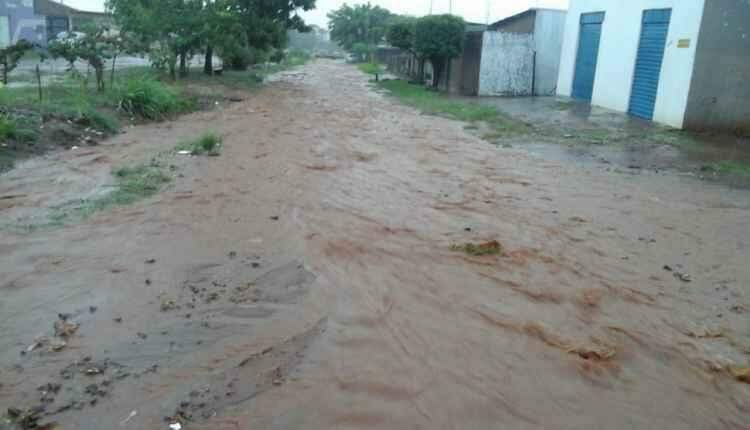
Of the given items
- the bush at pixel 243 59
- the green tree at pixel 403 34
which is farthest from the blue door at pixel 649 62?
the bush at pixel 243 59

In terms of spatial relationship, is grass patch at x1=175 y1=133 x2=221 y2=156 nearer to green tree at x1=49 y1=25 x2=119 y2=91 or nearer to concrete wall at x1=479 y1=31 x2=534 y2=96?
green tree at x1=49 y1=25 x2=119 y2=91

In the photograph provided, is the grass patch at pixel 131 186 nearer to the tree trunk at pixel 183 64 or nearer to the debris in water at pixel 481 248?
the debris in water at pixel 481 248

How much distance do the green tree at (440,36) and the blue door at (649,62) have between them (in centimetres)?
702

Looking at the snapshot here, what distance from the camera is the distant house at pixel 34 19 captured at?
113 ft

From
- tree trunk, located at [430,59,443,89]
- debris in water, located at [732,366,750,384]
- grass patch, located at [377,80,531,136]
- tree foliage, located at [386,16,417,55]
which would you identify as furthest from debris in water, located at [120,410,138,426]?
tree foliage, located at [386,16,417,55]

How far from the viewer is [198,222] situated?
6.00 metres

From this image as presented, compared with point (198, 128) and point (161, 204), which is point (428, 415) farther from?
point (198, 128)

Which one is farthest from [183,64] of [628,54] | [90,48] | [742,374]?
[742,374]

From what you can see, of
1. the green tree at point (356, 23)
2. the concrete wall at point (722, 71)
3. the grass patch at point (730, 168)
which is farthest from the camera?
the green tree at point (356, 23)

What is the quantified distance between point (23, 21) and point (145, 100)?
3013cm

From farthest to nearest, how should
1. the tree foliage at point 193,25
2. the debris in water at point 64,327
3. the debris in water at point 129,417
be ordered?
the tree foliage at point 193,25
the debris in water at point 64,327
the debris in water at point 129,417

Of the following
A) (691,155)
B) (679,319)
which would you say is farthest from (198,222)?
(691,155)

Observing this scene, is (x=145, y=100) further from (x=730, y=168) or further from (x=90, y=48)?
(x=730, y=168)

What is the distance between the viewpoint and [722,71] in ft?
40.0
